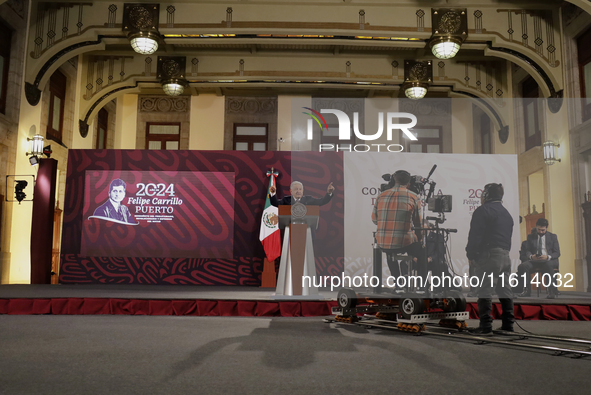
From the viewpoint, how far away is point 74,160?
8.28 m

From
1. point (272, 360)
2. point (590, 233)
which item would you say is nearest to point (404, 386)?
point (272, 360)

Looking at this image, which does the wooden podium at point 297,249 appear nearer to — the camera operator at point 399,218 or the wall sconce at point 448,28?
the camera operator at point 399,218

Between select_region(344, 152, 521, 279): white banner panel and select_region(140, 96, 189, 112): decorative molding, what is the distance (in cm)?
611

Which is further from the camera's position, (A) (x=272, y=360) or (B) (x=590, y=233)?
(B) (x=590, y=233)

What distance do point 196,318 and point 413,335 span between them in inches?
86.5

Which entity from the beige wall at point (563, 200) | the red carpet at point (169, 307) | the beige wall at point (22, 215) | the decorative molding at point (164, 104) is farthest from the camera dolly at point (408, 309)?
the decorative molding at point (164, 104)

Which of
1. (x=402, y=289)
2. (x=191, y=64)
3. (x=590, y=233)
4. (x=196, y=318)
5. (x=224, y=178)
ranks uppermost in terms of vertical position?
(x=191, y=64)

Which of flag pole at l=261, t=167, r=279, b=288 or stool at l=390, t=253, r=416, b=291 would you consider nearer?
stool at l=390, t=253, r=416, b=291

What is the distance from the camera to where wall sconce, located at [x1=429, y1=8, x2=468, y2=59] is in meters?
8.20

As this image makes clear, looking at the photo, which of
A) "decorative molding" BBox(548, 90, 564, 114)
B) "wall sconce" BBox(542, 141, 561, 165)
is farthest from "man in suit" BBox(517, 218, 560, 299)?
"decorative molding" BBox(548, 90, 564, 114)

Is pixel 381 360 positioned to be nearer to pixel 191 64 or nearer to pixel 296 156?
pixel 296 156

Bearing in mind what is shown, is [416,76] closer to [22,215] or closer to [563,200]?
[563,200]

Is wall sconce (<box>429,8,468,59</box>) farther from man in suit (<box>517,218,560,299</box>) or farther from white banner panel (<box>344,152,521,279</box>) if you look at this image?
man in suit (<box>517,218,560,299</box>)


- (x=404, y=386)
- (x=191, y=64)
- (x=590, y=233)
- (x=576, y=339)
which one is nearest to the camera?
(x=404, y=386)
